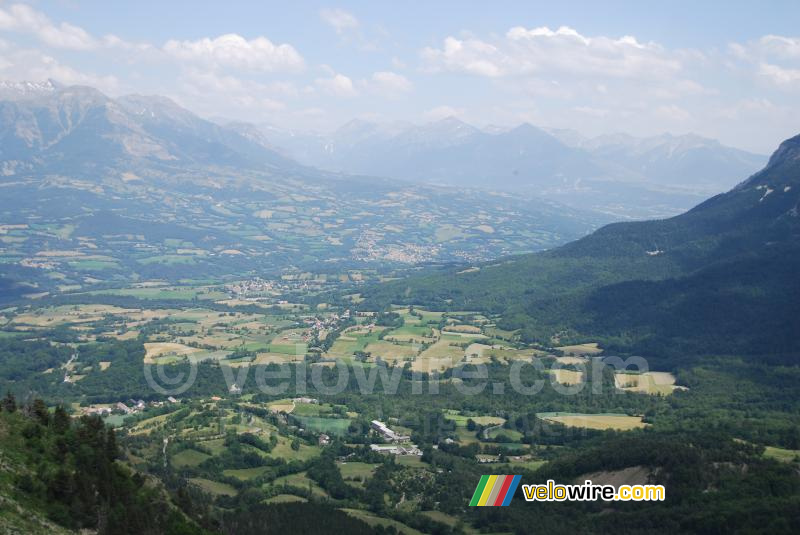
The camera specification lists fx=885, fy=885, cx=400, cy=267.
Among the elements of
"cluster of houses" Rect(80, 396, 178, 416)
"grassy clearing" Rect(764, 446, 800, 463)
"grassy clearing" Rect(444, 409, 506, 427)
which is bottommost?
"cluster of houses" Rect(80, 396, 178, 416)

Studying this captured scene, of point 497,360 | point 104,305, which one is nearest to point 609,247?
point 497,360

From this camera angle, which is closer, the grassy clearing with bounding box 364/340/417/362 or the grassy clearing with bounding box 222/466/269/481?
the grassy clearing with bounding box 222/466/269/481

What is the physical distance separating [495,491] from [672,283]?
237ft

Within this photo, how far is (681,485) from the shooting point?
6019cm

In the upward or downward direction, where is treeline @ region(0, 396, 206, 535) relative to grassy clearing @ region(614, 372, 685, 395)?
upward

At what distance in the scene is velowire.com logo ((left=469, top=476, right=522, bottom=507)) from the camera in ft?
216

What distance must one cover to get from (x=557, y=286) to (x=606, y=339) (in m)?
33.8

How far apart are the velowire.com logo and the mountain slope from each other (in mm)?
50374

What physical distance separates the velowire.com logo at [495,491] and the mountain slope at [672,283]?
50374 mm

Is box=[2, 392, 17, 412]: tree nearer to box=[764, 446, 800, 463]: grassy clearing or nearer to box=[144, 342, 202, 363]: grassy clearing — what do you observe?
box=[764, 446, 800, 463]: grassy clearing

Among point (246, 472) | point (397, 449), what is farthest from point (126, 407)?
point (397, 449)

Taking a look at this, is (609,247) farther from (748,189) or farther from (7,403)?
(7,403)

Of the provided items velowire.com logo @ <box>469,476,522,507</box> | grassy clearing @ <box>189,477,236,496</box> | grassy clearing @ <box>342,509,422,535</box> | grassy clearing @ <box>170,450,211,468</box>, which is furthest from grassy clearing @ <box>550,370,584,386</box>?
grassy clearing @ <box>189,477,236,496</box>

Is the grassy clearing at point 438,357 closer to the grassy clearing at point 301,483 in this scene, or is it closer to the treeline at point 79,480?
the grassy clearing at point 301,483
